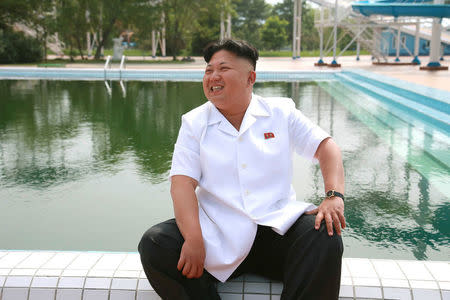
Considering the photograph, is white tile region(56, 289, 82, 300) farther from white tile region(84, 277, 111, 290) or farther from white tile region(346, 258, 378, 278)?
white tile region(346, 258, 378, 278)

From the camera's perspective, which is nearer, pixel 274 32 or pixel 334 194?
pixel 334 194

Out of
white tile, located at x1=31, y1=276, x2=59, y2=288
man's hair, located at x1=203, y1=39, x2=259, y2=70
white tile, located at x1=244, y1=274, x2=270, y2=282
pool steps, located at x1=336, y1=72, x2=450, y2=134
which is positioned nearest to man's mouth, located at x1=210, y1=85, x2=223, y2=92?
man's hair, located at x1=203, y1=39, x2=259, y2=70

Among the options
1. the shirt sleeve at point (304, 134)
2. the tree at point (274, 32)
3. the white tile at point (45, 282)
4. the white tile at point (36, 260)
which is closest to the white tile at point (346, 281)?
the shirt sleeve at point (304, 134)

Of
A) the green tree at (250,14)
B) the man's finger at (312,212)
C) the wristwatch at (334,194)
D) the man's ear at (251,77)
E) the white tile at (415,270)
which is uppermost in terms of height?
the green tree at (250,14)

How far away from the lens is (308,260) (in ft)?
4.75

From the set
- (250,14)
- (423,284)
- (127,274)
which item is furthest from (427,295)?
(250,14)

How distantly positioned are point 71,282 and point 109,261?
0.17 m

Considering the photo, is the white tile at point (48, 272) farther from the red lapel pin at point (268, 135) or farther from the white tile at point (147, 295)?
the red lapel pin at point (268, 135)

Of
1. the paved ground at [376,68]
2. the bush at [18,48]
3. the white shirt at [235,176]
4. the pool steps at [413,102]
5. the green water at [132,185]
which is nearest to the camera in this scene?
the white shirt at [235,176]

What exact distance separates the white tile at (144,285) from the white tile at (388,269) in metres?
0.78

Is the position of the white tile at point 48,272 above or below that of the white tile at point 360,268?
below

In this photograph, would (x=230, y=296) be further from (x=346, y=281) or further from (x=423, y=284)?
(x=423, y=284)

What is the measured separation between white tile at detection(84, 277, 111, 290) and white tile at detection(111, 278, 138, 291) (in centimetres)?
2

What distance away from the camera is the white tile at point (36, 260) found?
1785 mm
